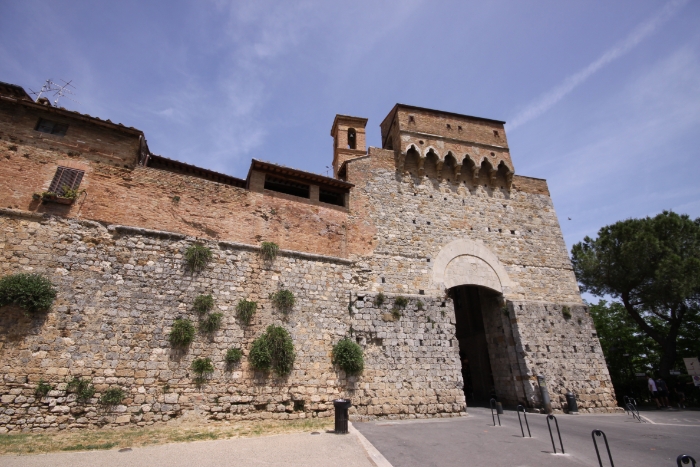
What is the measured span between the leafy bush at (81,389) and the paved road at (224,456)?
257 centimetres

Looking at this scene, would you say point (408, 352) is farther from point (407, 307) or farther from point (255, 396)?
point (255, 396)

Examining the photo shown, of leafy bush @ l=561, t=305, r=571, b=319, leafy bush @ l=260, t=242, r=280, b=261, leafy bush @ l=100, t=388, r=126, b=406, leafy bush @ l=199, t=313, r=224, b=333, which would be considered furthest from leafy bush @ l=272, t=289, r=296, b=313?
leafy bush @ l=561, t=305, r=571, b=319

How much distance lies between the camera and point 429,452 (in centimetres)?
712

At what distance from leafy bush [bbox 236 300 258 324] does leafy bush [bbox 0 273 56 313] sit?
485 centimetres

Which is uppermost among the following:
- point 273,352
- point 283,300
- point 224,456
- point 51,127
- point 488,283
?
point 51,127

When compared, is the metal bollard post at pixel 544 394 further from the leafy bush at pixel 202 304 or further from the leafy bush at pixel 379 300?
the leafy bush at pixel 202 304

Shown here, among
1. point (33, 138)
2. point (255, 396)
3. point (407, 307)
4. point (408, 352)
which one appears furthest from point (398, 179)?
point (33, 138)

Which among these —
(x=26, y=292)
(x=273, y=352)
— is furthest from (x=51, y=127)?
(x=273, y=352)

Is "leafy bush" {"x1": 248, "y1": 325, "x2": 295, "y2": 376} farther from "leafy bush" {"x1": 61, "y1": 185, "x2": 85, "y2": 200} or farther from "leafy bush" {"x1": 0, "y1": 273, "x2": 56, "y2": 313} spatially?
"leafy bush" {"x1": 61, "y1": 185, "x2": 85, "y2": 200}

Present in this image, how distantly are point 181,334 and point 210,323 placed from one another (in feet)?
2.74

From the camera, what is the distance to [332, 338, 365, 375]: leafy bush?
1150 centimetres

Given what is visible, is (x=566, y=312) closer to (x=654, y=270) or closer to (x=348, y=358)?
(x=654, y=270)

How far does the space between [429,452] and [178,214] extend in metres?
10.2

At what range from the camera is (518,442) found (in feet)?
26.2
